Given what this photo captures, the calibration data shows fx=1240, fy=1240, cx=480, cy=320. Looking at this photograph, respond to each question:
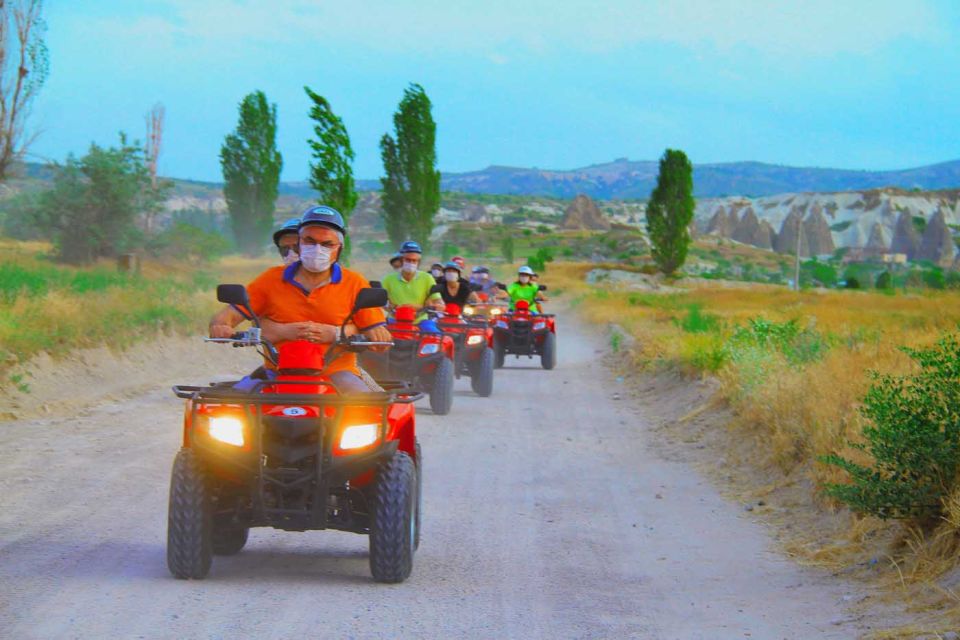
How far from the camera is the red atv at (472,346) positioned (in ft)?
56.9

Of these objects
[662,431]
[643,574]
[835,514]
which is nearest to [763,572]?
[643,574]

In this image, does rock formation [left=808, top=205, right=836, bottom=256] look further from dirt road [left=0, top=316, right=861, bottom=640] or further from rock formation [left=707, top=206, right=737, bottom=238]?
dirt road [left=0, top=316, right=861, bottom=640]

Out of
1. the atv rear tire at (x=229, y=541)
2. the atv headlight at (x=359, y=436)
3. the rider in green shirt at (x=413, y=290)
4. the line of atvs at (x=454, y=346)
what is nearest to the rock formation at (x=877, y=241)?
the line of atvs at (x=454, y=346)

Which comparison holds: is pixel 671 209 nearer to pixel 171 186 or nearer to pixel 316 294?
pixel 171 186

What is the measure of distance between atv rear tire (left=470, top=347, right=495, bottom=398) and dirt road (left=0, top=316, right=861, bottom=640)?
16.1ft

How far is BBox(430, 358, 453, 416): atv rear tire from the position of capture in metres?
15.1

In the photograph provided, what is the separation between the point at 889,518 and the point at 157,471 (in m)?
5.96

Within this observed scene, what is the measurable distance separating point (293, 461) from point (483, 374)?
36.7 feet

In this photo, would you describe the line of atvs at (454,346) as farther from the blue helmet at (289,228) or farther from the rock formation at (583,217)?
the rock formation at (583,217)

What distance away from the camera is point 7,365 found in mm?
14797

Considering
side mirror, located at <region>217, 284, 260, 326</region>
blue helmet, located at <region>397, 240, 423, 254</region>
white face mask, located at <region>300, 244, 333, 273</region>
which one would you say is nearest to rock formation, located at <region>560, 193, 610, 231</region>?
blue helmet, located at <region>397, 240, 423, 254</region>

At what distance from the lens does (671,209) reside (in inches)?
3216

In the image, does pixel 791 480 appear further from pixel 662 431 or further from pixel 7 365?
pixel 7 365

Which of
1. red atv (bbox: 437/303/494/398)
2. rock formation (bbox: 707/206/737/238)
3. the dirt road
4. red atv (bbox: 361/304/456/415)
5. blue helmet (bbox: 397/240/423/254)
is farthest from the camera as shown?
rock formation (bbox: 707/206/737/238)
